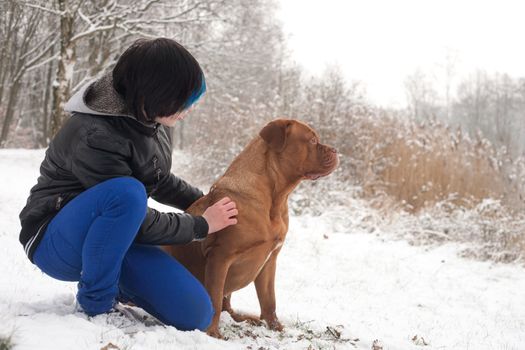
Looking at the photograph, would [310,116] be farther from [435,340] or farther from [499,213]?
[435,340]

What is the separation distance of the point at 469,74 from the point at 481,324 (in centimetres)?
6139

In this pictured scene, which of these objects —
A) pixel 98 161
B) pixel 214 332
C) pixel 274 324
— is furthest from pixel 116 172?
pixel 274 324

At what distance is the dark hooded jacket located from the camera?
2410mm

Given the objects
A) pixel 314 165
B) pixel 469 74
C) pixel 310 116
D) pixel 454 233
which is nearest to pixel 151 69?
pixel 314 165

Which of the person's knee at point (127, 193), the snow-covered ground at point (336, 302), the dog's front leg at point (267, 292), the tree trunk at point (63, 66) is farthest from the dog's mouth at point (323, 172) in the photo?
the tree trunk at point (63, 66)

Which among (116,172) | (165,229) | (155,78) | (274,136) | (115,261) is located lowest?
(115,261)

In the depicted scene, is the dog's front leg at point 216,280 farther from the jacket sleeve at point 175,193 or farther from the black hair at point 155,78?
the black hair at point 155,78

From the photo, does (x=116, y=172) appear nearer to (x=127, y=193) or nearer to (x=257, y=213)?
(x=127, y=193)

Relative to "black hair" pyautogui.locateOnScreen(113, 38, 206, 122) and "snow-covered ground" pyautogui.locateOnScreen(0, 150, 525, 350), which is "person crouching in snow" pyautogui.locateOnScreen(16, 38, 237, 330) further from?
"snow-covered ground" pyautogui.locateOnScreen(0, 150, 525, 350)

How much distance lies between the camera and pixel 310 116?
10.6m

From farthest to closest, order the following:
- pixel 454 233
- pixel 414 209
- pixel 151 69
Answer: pixel 414 209, pixel 454 233, pixel 151 69

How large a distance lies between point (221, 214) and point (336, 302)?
2.22 metres

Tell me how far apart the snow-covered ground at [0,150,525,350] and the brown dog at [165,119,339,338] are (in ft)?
0.97

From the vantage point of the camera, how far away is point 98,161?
2.40 m
